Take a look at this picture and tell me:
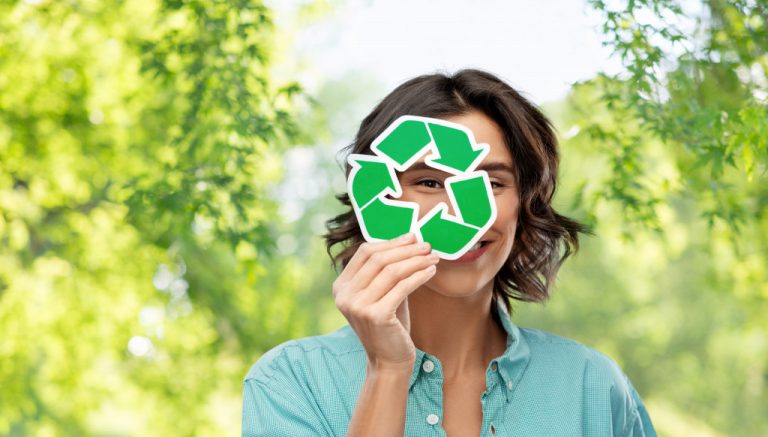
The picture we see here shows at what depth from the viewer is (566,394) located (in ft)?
7.34

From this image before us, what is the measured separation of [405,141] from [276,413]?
26.3 inches

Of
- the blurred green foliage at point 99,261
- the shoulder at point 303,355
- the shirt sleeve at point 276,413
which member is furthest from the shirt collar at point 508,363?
the blurred green foliage at point 99,261

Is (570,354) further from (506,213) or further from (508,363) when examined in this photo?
(506,213)

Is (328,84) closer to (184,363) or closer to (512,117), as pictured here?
(184,363)

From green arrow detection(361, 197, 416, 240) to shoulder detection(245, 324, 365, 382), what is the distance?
0.27m

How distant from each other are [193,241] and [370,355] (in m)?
3.64

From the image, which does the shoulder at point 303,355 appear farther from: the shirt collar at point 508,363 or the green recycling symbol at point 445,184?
the green recycling symbol at point 445,184

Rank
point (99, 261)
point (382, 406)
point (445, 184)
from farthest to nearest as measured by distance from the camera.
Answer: point (99, 261), point (445, 184), point (382, 406)

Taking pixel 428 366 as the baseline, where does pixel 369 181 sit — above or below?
above

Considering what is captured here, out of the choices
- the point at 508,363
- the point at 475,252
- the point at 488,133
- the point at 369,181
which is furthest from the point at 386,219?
the point at 508,363

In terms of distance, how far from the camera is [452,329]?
2.26m

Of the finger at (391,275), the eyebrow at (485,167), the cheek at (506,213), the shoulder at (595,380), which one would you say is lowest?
the shoulder at (595,380)

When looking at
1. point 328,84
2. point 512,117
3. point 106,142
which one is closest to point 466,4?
point 106,142

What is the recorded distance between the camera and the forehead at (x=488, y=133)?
2.20 metres
